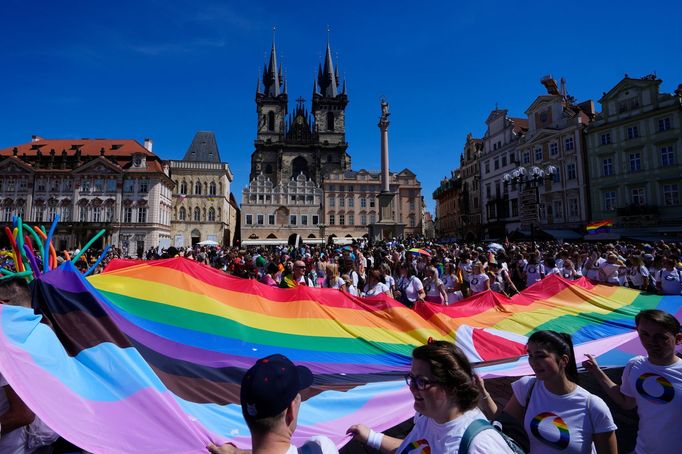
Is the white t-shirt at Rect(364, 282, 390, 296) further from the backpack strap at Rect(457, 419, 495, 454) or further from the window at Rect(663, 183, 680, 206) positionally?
the window at Rect(663, 183, 680, 206)

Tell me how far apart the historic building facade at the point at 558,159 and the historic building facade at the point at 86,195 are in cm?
4657

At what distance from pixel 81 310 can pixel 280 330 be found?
257 cm

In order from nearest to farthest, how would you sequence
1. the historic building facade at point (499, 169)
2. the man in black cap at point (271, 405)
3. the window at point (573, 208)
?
the man in black cap at point (271, 405), the window at point (573, 208), the historic building facade at point (499, 169)

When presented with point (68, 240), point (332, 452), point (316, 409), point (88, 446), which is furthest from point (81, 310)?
point (68, 240)

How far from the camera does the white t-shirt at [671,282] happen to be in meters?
7.86

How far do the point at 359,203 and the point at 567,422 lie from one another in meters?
62.7

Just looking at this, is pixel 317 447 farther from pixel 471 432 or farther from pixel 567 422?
pixel 567 422

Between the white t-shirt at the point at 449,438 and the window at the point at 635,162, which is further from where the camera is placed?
the window at the point at 635,162

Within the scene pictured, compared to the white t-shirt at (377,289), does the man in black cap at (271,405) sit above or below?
above

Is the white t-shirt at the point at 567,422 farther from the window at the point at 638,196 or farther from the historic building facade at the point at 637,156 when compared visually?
the window at the point at 638,196

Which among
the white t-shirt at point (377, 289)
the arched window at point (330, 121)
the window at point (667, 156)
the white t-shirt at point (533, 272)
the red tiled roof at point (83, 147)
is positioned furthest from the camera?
the arched window at point (330, 121)

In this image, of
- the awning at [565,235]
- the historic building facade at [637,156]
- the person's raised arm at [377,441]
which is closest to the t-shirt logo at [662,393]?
the person's raised arm at [377,441]

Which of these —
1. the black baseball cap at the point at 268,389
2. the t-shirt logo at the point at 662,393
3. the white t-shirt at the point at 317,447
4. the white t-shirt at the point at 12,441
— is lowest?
the white t-shirt at the point at 12,441

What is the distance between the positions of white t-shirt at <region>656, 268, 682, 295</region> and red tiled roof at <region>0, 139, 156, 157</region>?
5717 centimetres
